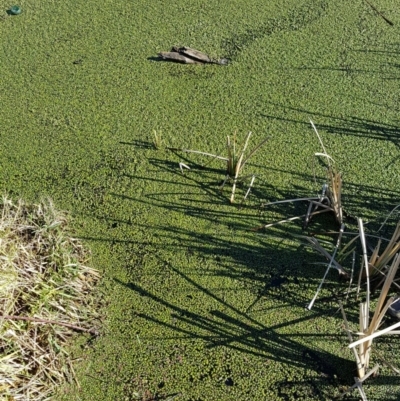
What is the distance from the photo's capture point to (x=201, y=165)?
6.09 feet

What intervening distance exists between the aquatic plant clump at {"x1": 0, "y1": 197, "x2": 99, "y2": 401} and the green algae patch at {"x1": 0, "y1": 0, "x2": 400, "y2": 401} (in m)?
0.06

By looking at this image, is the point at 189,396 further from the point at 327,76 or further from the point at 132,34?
the point at 132,34

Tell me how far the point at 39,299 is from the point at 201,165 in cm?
77

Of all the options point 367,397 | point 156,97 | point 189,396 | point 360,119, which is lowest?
point 189,396

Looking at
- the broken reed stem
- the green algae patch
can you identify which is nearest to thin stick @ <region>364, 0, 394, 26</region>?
the green algae patch

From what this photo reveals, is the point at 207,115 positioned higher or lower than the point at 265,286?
higher

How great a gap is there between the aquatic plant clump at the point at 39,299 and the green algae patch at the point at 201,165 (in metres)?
0.06

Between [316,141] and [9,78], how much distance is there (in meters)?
1.41

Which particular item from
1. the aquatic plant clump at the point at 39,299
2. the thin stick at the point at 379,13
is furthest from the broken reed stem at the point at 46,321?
the thin stick at the point at 379,13

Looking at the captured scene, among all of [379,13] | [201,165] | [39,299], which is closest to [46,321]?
[39,299]

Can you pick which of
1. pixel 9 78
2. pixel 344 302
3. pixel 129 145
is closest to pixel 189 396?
pixel 344 302

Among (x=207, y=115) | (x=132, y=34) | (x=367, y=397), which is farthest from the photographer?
(x=132, y=34)

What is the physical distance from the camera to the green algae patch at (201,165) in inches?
54.5

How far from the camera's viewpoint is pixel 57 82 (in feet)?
7.13
